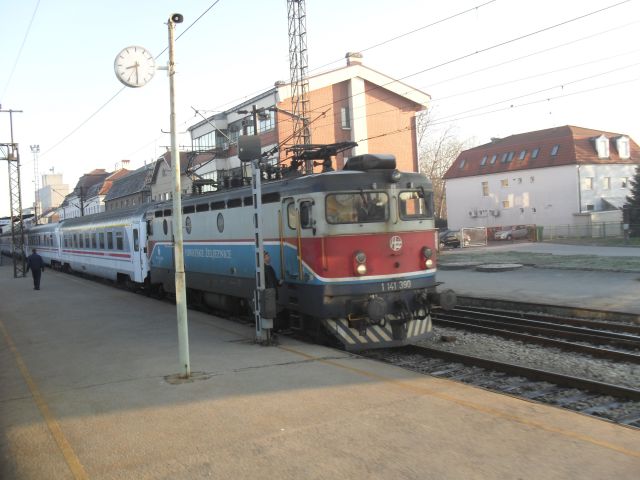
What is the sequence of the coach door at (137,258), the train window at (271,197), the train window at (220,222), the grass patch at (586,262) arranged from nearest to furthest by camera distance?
the train window at (271,197)
the train window at (220,222)
the coach door at (137,258)
the grass patch at (586,262)

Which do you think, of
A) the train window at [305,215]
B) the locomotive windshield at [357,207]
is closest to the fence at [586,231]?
the locomotive windshield at [357,207]

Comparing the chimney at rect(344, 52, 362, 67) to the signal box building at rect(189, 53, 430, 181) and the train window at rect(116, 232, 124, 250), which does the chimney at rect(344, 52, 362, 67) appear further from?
the train window at rect(116, 232, 124, 250)

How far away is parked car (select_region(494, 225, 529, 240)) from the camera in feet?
147

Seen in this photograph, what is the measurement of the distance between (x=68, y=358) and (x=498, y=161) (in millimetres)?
51846

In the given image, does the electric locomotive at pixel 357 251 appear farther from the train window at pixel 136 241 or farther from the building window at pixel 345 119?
the building window at pixel 345 119

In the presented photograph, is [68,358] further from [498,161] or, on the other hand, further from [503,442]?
[498,161]

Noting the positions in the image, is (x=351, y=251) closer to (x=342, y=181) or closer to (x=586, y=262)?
(x=342, y=181)

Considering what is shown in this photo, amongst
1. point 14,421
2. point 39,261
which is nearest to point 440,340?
point 14,421

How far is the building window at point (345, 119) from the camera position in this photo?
3894 cm

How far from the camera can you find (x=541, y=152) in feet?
167

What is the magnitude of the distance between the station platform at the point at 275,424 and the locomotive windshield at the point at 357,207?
219 cm

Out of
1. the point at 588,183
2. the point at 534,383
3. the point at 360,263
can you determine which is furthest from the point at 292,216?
the point at 588,183

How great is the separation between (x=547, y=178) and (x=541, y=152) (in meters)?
2.83

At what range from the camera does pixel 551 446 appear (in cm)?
486
